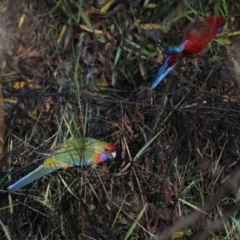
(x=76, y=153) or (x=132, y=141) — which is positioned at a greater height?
(x=76, y=153)

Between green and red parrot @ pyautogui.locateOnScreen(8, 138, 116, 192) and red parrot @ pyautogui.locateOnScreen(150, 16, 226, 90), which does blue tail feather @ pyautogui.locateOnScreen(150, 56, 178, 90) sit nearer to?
red parrot @ pyautogui.locateOnScreen(150, 16, 226, 90)

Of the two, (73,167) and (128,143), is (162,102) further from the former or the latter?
(73,167)

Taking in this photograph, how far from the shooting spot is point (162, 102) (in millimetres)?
3279

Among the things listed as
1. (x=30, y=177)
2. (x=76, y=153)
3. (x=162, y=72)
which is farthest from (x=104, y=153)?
(x=162, y=72)

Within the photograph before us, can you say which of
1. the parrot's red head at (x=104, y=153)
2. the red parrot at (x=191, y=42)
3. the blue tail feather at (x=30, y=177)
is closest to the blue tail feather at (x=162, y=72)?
the red parrot at (x=191, y=42)

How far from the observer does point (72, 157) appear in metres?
2.98

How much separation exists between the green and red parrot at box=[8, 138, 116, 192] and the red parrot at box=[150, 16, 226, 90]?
533 mm

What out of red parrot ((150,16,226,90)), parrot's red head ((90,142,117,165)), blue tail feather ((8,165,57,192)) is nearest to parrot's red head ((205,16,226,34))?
red parrot ((150,16,226,90))

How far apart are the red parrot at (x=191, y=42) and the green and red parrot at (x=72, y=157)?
21.0 inches

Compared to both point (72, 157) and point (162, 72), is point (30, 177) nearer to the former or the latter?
point (72, 157)

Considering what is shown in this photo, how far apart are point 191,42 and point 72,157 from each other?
86 centimetres

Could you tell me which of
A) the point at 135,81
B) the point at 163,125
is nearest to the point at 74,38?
the point at 135,81

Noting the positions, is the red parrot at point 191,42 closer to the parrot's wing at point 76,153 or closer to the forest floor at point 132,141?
the forest floor at point 132,141

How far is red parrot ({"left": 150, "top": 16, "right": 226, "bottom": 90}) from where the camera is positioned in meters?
3.46
